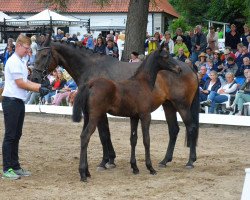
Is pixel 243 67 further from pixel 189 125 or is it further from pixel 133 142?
pixel 133 142

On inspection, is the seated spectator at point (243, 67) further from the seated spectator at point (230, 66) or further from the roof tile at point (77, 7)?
the roof tile at point (77, 7)

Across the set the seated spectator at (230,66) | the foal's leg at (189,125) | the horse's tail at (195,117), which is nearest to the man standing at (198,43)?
the seated spectator at (230,66)

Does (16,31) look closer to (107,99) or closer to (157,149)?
(157,149)

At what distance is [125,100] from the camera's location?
7.98 metres

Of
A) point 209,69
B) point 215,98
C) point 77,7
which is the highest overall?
point 77,7

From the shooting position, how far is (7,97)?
768 cm

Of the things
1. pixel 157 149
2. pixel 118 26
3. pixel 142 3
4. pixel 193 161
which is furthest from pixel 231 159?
pixel 118 26

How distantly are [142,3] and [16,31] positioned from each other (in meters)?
15.4

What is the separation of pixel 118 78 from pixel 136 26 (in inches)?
395

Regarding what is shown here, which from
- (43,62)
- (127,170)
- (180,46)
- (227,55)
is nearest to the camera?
(127,170)

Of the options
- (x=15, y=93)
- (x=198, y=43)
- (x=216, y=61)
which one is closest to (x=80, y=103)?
(x=15, y=93)

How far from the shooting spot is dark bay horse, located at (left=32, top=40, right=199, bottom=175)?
28.5ft

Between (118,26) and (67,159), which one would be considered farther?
(118,26)

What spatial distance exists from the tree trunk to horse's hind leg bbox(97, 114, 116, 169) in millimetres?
9978
